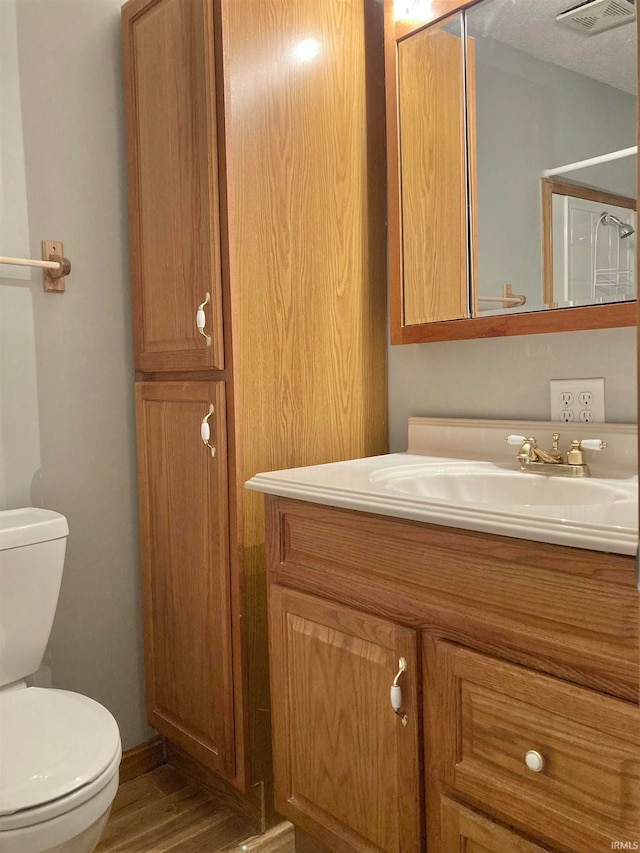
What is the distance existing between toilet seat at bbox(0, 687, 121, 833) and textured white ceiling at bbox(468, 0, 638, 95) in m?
1.52

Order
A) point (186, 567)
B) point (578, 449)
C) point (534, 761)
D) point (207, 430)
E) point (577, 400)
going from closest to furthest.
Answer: point (534, 761), point (578, 449), point (577, 400), point (207, 430), point (186, 567)

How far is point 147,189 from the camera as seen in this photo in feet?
5.58

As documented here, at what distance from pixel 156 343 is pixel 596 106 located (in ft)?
3.55

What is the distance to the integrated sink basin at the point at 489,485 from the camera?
49.8 inches

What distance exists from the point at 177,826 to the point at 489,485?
1.08 meters

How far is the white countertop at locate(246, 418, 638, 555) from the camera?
0.89 meters

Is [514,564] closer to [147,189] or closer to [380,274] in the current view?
[380,274]

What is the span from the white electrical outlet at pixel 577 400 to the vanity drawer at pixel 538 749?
600 mm

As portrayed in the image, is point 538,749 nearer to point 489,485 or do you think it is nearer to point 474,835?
point 474,835

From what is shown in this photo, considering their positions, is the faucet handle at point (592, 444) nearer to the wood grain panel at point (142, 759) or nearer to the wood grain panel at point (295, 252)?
the wood grain panel at point (295, 252)

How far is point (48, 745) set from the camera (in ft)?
4.03

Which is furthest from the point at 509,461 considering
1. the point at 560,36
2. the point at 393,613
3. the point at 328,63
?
the point at 328,63

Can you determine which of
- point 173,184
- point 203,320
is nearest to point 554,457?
point 203,320

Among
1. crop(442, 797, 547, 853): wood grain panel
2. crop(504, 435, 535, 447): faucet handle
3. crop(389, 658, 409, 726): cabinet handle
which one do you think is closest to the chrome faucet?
crop(504, 435, 535, 447): faucet handle
